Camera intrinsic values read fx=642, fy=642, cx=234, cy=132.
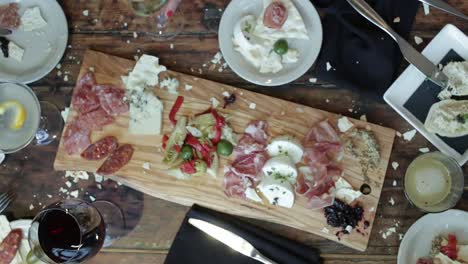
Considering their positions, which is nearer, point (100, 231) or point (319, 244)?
point (100, 231)

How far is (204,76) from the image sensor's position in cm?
213

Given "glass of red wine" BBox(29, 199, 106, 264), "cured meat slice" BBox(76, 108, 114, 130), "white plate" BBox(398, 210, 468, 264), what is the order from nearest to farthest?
"glass of red wine" BBox(29, 199, 106, 264), "white plate" BBox(398, 210, 468, 264), "cured meat slice" BBox(76, 108, 114, 130)

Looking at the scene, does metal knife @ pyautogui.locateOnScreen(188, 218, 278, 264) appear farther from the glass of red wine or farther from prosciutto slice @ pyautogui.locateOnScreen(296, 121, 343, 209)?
the glass of red wine

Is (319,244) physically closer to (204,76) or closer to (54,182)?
(204,76)

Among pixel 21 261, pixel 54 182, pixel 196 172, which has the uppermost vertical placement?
pixel 196 172

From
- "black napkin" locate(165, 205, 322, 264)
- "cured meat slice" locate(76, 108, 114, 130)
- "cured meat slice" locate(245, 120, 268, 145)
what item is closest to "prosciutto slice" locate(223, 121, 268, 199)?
"cured meat slice" locate(245, 120, 268, 145)

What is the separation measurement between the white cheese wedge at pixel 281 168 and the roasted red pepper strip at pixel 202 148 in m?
0.18

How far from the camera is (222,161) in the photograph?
207 centimetres

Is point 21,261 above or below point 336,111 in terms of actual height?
below

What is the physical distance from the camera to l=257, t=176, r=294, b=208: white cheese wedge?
1993 mm

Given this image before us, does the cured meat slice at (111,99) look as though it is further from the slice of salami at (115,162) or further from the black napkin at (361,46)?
the black napkin at (361,46)

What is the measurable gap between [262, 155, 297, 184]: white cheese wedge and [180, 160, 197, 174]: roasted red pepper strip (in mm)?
223

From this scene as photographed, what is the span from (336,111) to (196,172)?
498mm

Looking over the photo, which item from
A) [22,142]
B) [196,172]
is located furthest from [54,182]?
[196,172]
